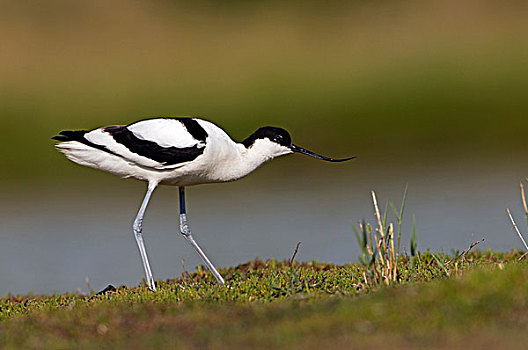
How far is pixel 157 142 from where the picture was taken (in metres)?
7.12

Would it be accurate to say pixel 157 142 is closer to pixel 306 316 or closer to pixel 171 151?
pixel 171 151

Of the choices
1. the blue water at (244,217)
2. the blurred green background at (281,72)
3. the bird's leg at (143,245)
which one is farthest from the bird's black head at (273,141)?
the blurred green background at (281,72)

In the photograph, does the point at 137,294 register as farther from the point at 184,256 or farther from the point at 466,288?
the point at 184,256

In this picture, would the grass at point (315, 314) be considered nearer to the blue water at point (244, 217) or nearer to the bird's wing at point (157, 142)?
the bird's wing at point (157, 142)

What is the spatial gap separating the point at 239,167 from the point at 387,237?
1.51 meters

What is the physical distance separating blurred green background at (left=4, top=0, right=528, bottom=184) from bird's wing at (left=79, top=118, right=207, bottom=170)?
5459 mm

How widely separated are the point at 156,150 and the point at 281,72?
30.0 feet

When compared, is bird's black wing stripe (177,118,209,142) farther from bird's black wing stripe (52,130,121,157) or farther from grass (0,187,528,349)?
grass (0,187,528,349)

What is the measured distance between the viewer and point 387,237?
6.41 m

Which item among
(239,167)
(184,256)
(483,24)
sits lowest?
(184,256)

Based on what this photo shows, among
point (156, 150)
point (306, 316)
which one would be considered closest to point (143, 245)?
point (156, 150)

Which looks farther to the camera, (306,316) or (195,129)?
(195,129)

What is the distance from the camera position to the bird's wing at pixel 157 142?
7.05 metres

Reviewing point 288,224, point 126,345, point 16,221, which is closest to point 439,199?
point 288,224
